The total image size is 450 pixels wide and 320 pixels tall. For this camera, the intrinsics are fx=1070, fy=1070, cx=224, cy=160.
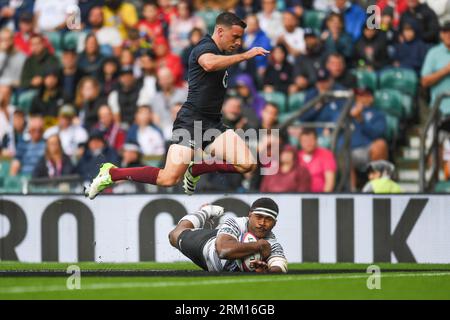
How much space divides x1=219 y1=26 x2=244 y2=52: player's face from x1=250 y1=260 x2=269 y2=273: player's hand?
2.12 m

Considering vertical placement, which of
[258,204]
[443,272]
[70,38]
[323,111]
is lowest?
[443,272]

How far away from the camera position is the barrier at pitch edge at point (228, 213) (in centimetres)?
1254

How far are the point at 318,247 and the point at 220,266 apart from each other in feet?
9.82

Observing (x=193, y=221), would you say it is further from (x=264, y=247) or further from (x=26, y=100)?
(x=26, y=100)

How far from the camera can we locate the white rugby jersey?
32.2 feet

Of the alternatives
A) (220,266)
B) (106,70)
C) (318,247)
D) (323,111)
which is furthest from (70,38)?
(220,266)

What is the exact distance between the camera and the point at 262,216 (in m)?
9.77

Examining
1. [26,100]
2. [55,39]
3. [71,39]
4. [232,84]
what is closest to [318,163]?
[232,84]

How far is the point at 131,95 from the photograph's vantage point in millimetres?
16594

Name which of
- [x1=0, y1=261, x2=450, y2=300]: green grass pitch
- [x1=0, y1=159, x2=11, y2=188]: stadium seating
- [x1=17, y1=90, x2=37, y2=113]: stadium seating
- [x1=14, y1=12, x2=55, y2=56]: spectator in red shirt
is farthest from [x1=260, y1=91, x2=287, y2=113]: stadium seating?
[x1=0, y1=261, x2=450, y2=300]: green grass pitch

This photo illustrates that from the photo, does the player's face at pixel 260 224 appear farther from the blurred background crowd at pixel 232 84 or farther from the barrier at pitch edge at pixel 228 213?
the blurred background crowd at pixel 232 84

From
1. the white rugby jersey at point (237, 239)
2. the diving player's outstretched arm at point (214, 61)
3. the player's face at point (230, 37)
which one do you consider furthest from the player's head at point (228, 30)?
the white rugby jersey at point (237, 239)

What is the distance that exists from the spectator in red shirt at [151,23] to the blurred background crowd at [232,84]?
2cm

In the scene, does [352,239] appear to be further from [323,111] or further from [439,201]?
[323,111]
